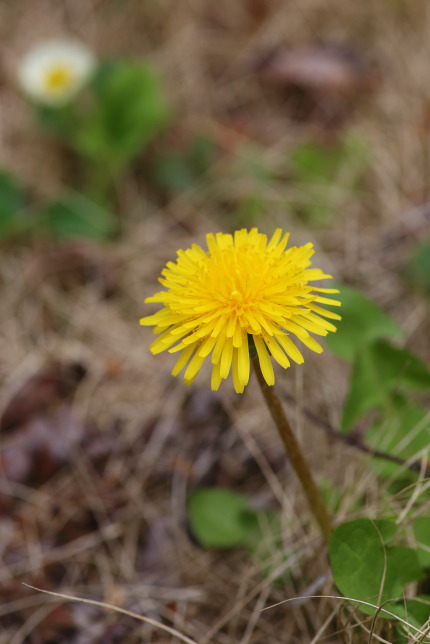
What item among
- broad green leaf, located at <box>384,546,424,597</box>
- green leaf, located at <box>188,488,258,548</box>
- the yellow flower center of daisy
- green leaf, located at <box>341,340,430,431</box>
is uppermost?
the yellow flower center of daisy

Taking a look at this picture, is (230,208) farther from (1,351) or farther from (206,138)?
(1,351)

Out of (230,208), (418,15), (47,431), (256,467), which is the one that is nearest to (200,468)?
(256,467)

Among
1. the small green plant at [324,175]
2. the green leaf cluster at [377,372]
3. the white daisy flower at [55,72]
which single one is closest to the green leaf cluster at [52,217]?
the white daisy flower at [55,72]

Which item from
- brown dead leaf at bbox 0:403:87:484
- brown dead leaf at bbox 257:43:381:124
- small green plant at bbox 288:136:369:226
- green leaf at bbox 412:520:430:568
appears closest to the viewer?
green leaf at bbox 412:520:430:568

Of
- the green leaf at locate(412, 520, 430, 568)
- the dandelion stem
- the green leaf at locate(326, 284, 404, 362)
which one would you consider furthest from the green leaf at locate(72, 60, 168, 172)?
the green leaf at locate(412, 520, 430, 568)

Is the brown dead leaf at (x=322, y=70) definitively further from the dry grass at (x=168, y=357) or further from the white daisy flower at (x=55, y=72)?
the white daisy flower at (x=55, y=72)

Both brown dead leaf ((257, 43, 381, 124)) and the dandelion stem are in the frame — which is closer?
the dandelion stem

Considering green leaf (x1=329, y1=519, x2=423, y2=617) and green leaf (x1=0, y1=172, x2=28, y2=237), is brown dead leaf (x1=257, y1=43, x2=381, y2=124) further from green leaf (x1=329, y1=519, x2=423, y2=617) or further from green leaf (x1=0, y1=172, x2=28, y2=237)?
green leaf (x1=329, y1=519, x2=423, y2=617)
